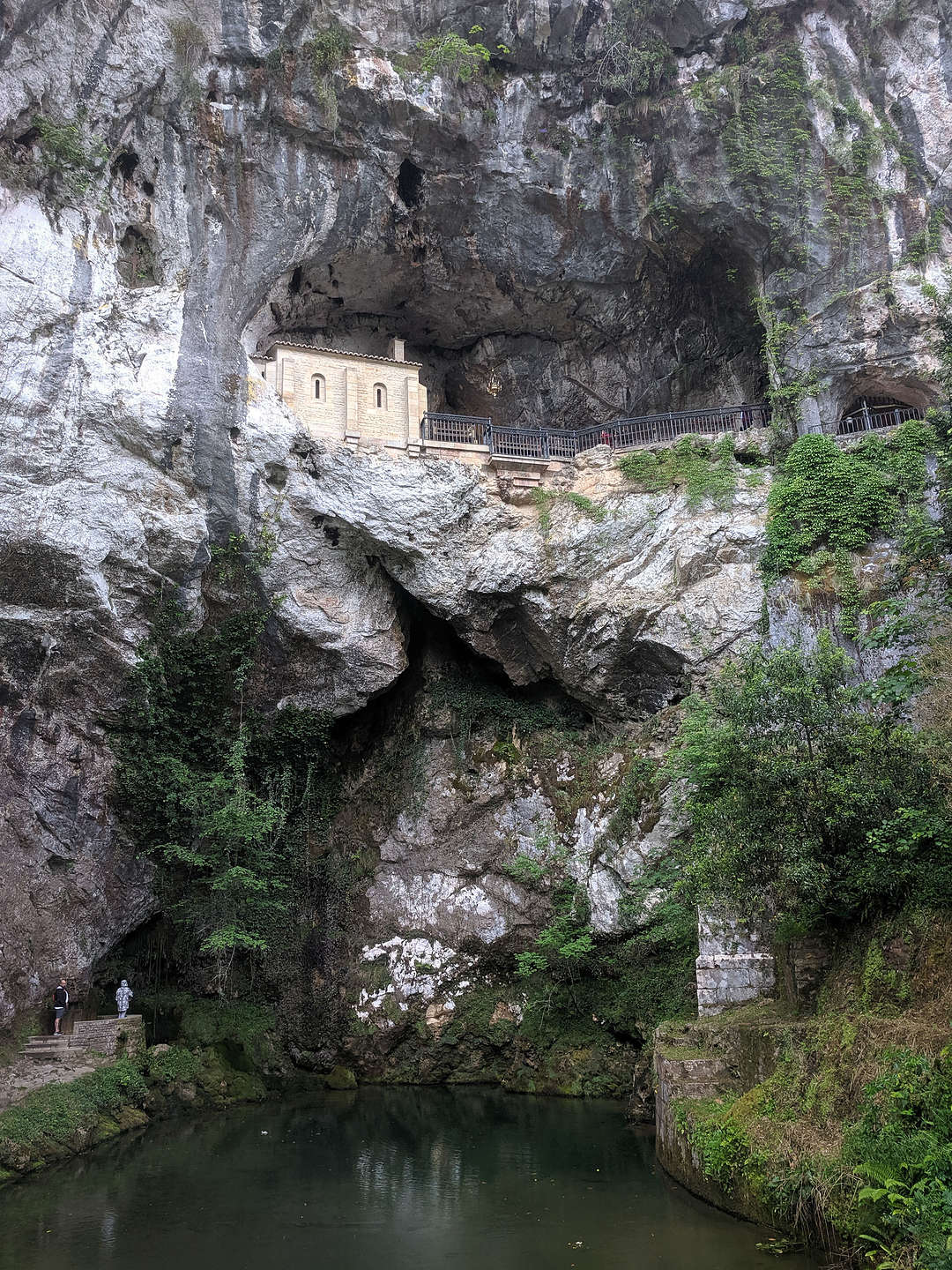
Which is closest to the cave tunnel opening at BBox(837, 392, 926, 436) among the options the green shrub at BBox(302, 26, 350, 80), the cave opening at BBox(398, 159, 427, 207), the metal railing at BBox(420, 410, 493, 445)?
the metal railing at BBox(420, 410, 493, 445)

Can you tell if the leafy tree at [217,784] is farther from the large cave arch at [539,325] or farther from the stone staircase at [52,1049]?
the large cave arch at [539,325]

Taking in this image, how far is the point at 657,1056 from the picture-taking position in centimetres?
1219

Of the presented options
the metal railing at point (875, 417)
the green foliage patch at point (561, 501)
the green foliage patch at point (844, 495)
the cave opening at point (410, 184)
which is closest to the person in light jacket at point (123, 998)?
the green foliage patch at point (561, 501)

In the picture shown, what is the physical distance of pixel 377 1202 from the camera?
1104 centimetres

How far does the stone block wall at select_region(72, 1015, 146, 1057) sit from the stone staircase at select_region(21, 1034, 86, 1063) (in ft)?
0.28

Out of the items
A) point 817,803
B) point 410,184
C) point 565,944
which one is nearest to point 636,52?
point 410,184

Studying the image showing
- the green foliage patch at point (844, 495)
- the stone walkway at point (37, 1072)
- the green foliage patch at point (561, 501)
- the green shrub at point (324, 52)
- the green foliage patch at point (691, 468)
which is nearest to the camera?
the stone walkway at point (37, 1072)

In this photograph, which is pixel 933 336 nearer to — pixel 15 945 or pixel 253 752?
pixel 253 752

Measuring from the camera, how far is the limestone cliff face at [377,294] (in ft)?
60.5

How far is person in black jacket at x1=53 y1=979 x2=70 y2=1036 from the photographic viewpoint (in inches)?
675

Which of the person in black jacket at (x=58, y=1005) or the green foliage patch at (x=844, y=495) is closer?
the person in black jacket at (x=58, y=1005)

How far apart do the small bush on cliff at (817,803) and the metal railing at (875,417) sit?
37.4 feet

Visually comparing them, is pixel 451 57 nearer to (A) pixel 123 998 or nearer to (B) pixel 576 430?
(B) pixel 576 430

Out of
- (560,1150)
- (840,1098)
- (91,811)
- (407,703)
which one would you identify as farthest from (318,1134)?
(407,703)
